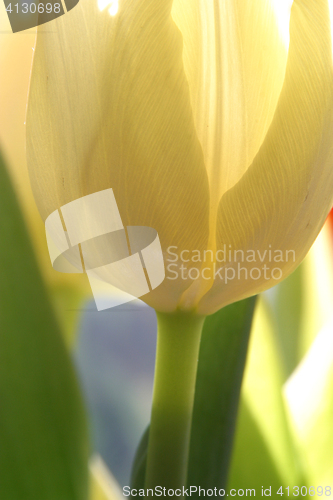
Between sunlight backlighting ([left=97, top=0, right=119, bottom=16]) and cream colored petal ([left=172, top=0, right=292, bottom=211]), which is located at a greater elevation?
sunlight backlighting ([left=97, top=0, right=119, bottom=16])

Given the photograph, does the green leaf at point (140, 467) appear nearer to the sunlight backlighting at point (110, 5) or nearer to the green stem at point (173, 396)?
the green stem at point (173, 396)

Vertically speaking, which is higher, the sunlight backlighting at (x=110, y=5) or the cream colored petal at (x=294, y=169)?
the sunlight backlighting at (x=110, y=5)

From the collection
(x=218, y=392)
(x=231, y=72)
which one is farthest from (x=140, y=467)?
(x=231, y=72)

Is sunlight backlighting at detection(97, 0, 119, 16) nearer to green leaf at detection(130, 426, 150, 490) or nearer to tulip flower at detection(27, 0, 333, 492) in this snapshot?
tulip flower at detection(27, 0, 333, 492)

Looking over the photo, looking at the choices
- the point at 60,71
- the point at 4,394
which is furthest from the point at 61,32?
the point at 4,394

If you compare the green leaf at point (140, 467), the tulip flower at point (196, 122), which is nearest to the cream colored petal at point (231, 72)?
the tulip flower at point (196, 122)

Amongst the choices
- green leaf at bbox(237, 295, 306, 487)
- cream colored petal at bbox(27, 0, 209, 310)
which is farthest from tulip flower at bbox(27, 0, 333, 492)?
green leaf at bbox(237, 295, 306, 487)

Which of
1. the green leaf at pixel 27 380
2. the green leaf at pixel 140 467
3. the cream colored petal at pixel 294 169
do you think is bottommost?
the green leaf at pixel 140 467
